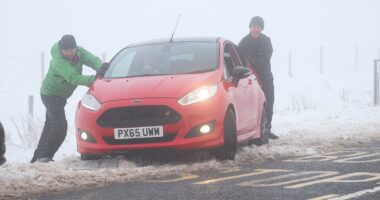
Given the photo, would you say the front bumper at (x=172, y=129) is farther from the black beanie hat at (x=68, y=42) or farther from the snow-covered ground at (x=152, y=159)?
the black beanie hat at (x=68, y=42)

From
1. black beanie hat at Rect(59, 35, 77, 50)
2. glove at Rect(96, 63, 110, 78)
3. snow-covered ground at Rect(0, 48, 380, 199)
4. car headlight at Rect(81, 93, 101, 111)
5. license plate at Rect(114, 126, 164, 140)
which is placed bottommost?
snow-covered ground at Rect(0, 48, 380, 199)

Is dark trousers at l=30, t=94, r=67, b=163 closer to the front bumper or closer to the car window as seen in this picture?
the front bumper

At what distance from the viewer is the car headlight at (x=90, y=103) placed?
804cm

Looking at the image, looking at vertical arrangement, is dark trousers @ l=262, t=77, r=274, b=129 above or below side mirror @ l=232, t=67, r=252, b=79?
below

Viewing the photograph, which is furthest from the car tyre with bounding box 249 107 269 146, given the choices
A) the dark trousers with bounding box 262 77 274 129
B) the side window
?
the dark trousers with bounding box 262 77 274 129

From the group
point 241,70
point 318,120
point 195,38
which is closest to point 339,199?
point 241,70

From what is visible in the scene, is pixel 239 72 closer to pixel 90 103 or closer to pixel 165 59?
pixel 165 59

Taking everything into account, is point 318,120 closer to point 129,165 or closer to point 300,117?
point 300,117

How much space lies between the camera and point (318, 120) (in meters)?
14.6

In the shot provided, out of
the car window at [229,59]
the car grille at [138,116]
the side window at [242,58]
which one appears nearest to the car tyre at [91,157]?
the car grille at [138,116]

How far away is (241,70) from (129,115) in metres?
1.68

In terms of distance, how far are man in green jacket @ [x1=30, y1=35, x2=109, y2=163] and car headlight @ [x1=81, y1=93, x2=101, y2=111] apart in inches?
29.0

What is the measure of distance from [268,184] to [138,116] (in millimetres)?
1997

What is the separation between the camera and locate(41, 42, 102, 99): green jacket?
9078 mm
